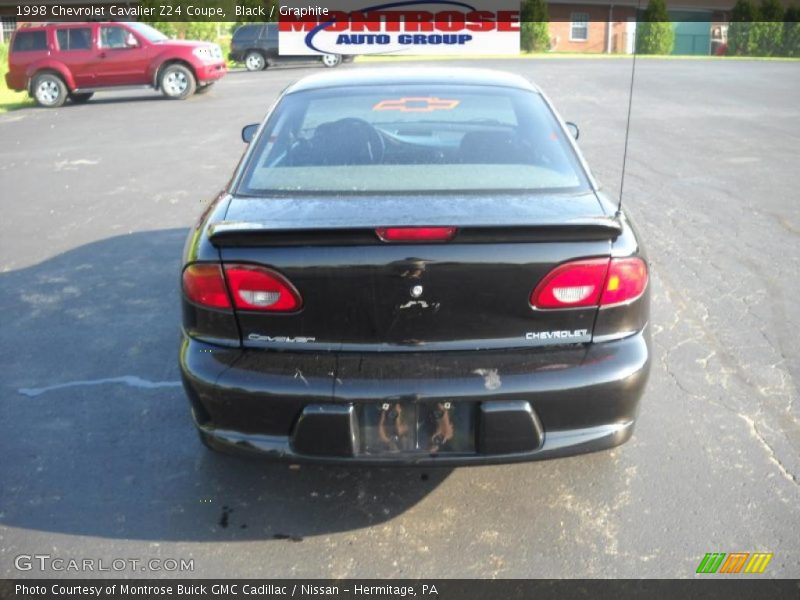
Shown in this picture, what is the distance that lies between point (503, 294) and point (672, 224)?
466cm

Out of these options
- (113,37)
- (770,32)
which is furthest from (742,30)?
(113,37)

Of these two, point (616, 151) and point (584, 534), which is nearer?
point (584, 534)

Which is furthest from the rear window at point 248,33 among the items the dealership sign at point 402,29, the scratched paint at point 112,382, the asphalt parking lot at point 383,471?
the scratched paint at point 112,382

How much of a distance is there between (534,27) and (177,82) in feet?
103

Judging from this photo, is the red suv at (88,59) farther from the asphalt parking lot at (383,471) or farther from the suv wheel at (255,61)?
the suv wheel at (255,61)

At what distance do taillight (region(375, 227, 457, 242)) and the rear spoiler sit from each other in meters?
0.02

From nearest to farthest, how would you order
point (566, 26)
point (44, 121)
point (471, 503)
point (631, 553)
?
point (631, 553) < point (471, 503) < point (44, 121) < point (566, 26)

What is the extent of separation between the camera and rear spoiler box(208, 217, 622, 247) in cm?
256

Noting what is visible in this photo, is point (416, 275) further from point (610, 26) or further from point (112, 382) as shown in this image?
point (610, 26)

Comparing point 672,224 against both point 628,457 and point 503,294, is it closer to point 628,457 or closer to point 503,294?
point 628,457

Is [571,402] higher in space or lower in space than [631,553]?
higher

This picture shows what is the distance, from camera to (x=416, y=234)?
2.55 m
